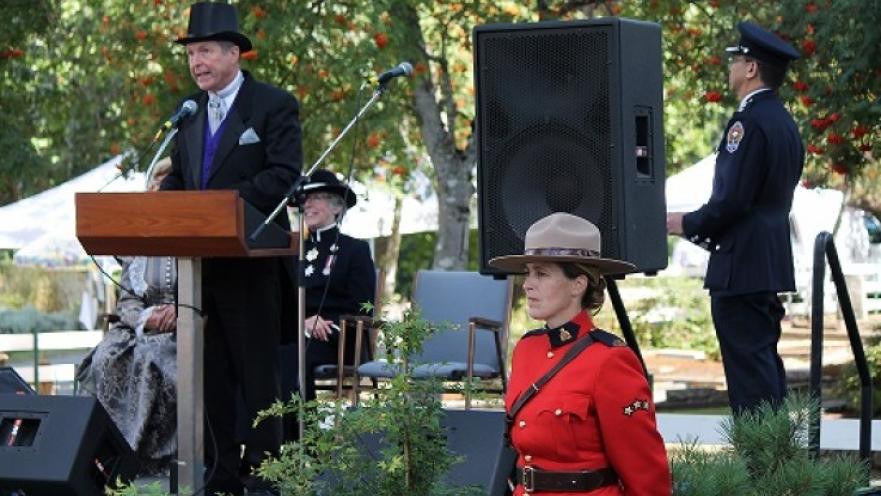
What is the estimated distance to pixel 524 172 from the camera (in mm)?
6082

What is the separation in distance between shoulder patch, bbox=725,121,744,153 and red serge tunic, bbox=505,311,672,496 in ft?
6.67

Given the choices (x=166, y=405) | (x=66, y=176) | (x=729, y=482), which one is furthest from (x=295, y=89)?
(x=66, y=176)

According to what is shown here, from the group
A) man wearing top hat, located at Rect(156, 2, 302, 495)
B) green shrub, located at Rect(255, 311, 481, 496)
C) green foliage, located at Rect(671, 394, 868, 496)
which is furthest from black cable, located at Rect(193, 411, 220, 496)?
green foliage, located at Rect(671, 394, 868, 496)

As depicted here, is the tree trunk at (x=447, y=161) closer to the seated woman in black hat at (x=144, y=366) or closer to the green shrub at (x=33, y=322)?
the seated woman in black hat at (x=144, y=366)

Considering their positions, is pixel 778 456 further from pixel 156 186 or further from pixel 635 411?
pixel 156 186

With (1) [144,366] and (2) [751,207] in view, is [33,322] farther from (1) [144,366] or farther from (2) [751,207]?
(2) [751,207]

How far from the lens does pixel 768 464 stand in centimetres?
578

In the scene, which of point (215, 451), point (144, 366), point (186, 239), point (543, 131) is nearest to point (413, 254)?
point (144, 366)

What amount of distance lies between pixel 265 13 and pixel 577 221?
7.28 meters

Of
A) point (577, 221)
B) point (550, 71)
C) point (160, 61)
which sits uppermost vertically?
point (160, 61)

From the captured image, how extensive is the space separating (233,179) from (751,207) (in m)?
1.89

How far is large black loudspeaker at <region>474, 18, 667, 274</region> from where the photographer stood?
5883mm

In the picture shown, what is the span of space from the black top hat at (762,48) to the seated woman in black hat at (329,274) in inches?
126

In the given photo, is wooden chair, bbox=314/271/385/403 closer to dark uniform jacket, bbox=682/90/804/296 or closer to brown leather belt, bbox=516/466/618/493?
dark uniform jacket, bbox=682/90/804/296
